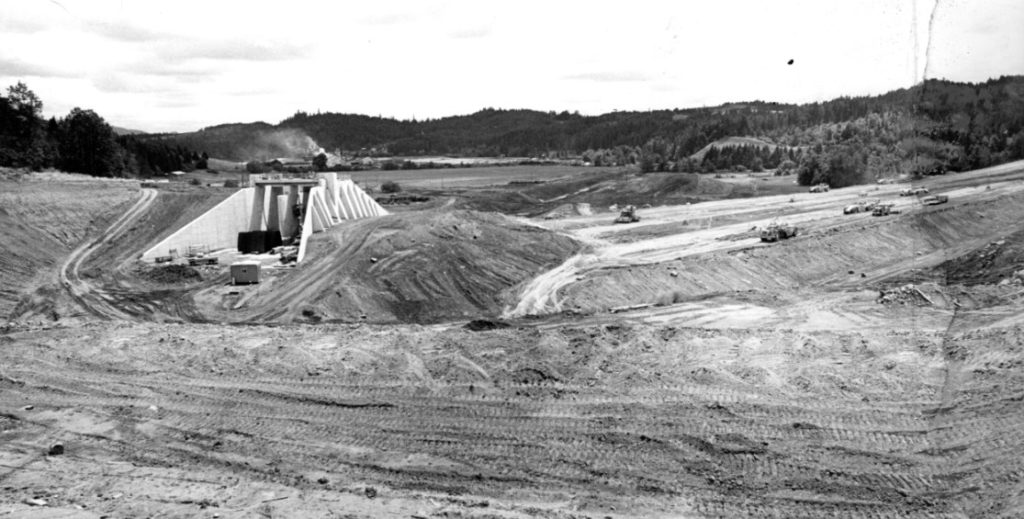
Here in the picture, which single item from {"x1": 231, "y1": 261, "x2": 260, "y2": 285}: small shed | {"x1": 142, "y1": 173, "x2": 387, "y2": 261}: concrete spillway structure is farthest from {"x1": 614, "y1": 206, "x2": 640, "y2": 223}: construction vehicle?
{"x1": 231, "y1": 261, "x2": 260, "y2": 285}: small shed

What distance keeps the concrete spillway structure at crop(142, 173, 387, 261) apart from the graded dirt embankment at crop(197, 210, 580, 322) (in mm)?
4972

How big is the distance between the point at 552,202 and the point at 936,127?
51012mm

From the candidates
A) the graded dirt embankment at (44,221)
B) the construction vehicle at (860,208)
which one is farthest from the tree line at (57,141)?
the construction vehicle at (860,208)

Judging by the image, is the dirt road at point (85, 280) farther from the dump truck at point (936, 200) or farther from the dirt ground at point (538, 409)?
the dump truck at point (936, 200)

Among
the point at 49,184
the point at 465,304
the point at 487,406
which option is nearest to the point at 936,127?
the point at 465,304

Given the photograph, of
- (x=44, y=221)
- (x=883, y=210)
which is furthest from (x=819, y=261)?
(x=44, y=221)

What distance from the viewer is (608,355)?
66.8ft

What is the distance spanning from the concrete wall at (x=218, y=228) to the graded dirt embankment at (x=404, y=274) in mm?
7522

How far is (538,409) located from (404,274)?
1838cm

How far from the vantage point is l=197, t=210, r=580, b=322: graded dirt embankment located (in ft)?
107

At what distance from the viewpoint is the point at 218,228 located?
46688 millimetres

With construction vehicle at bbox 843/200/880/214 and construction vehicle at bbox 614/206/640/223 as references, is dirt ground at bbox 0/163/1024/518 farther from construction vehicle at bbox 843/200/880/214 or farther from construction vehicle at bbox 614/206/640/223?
construction vehicle at bbox 614/206/640/223

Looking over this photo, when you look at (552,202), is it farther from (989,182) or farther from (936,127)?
(936,127)

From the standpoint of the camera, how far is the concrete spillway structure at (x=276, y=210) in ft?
151
